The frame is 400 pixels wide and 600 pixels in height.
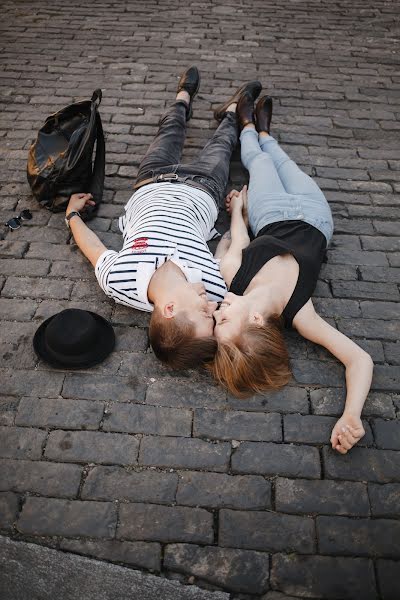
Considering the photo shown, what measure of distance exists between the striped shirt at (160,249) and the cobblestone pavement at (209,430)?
31cm

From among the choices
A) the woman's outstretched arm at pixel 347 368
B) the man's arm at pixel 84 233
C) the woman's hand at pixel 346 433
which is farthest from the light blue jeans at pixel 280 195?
the woman's hand at pixel 346 433

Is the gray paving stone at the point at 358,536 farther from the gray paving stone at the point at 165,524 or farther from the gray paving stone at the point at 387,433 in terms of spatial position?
the gray paving stone at the point at 165,524

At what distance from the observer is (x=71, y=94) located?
555 centimetres

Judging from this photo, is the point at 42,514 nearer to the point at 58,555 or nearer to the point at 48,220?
the point at 58,555

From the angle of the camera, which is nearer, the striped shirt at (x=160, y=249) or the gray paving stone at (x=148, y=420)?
the gray paving stone at (x=148, y=420)

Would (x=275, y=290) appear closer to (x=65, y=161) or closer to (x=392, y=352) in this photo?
(x=392, y=352)

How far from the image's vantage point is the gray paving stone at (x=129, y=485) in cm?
248

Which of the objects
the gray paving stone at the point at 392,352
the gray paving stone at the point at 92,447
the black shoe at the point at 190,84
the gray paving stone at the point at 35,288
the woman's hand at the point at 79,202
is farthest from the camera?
the black shoe at the point at 190,84

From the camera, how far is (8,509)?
8.02 ft

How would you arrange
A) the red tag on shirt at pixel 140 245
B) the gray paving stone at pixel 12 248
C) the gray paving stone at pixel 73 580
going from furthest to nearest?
the gray paving stone at pixel 12 248, the red tag on shirt at pixel 140 245, the gray paving stone at pixel 73 580

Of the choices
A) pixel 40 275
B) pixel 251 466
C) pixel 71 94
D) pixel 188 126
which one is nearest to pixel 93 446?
pixel 251 466

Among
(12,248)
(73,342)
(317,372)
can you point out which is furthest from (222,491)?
(12,248)

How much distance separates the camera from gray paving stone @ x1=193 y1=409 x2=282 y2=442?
107 inches

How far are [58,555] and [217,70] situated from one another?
582 cm
